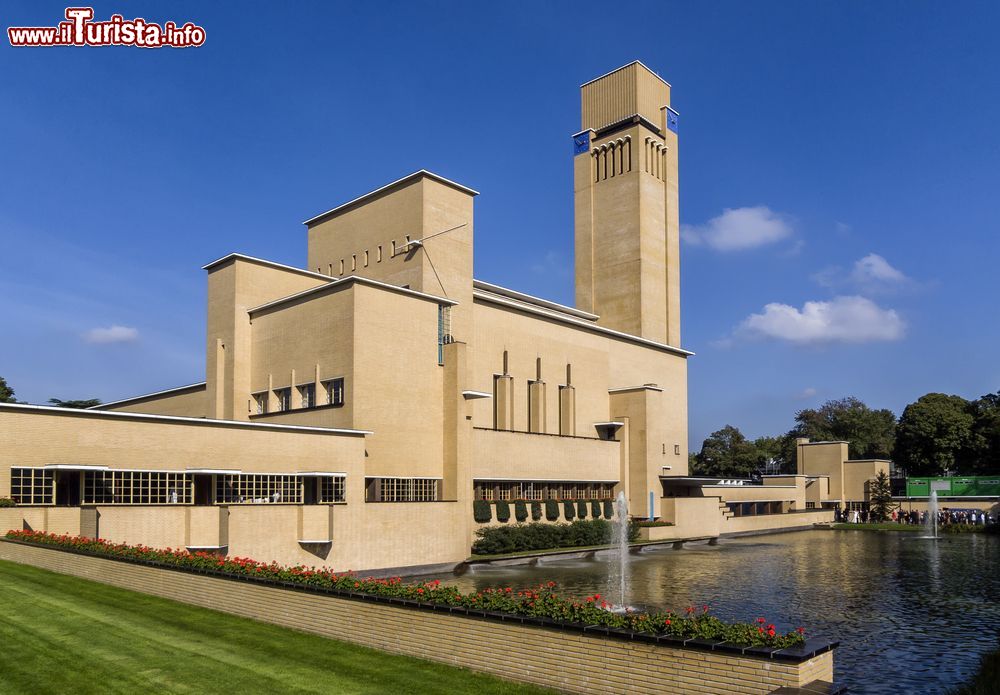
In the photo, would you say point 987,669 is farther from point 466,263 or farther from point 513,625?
point 466,263

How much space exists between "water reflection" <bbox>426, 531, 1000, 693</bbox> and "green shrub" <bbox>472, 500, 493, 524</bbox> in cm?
410

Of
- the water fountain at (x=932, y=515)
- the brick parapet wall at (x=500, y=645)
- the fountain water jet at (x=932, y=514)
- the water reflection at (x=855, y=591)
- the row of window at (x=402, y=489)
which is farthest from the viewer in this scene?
the fountain water jet at (x=932, y=514)

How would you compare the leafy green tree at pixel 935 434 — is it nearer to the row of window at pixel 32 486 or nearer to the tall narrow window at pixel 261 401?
the tall narrow window at pixel 261 401

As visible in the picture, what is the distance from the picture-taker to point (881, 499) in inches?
2938

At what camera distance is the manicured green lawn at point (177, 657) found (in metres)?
11.8

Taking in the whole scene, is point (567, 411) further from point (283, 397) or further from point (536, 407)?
point (283, 397)

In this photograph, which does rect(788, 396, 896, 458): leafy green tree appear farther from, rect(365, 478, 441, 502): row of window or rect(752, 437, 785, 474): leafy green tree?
rect(365, 478, 441, 502): row of window

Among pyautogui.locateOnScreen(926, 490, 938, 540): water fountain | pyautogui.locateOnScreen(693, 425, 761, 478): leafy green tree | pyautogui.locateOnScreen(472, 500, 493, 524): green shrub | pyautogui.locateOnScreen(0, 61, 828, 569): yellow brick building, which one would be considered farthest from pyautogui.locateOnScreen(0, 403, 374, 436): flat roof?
pyautogui.locateOnScreen(693, 425, 761, 478): leafy green tree

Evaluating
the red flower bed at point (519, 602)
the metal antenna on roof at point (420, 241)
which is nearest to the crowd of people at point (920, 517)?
the metal antenna on roof at point (420, 241)

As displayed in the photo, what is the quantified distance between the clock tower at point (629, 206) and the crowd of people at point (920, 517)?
22787 mm

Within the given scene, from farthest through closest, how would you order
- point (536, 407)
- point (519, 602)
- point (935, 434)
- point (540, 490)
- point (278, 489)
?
point (935, 434) < point (536, 407) < point (540, 490) < point (278, 489) < point (519, 602)

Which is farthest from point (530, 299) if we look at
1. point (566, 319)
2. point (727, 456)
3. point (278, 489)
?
point (727, 456)

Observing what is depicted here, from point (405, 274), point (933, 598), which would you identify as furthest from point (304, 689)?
point (405, 274)

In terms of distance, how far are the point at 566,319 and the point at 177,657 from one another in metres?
45.1
